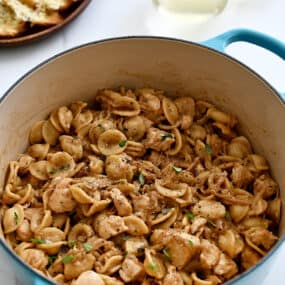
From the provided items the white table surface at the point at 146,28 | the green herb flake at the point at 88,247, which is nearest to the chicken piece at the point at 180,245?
the green herb flake at the point at 88,247

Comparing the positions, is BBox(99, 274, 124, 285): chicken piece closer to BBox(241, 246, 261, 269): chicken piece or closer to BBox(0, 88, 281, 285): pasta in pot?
BBox(0, 88, 281, 285): pasta in pot

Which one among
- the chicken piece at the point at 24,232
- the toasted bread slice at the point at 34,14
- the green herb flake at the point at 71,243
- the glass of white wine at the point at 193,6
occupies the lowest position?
the chicken piece at the point at 24,232

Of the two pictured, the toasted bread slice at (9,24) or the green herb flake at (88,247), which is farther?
the toasted bread slice at (9,24)

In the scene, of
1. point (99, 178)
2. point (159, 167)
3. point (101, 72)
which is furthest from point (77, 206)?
point (101, 72)

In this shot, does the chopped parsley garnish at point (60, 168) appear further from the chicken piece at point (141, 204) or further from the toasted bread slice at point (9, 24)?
the toasted bread slice at point (9, 24)

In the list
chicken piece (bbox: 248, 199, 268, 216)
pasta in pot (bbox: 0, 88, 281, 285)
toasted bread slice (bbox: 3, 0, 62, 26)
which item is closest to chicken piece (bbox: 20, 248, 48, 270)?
pasta in pot (bbox: 0, 88, 281, 285)

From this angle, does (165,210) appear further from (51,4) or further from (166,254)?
(51,4)
